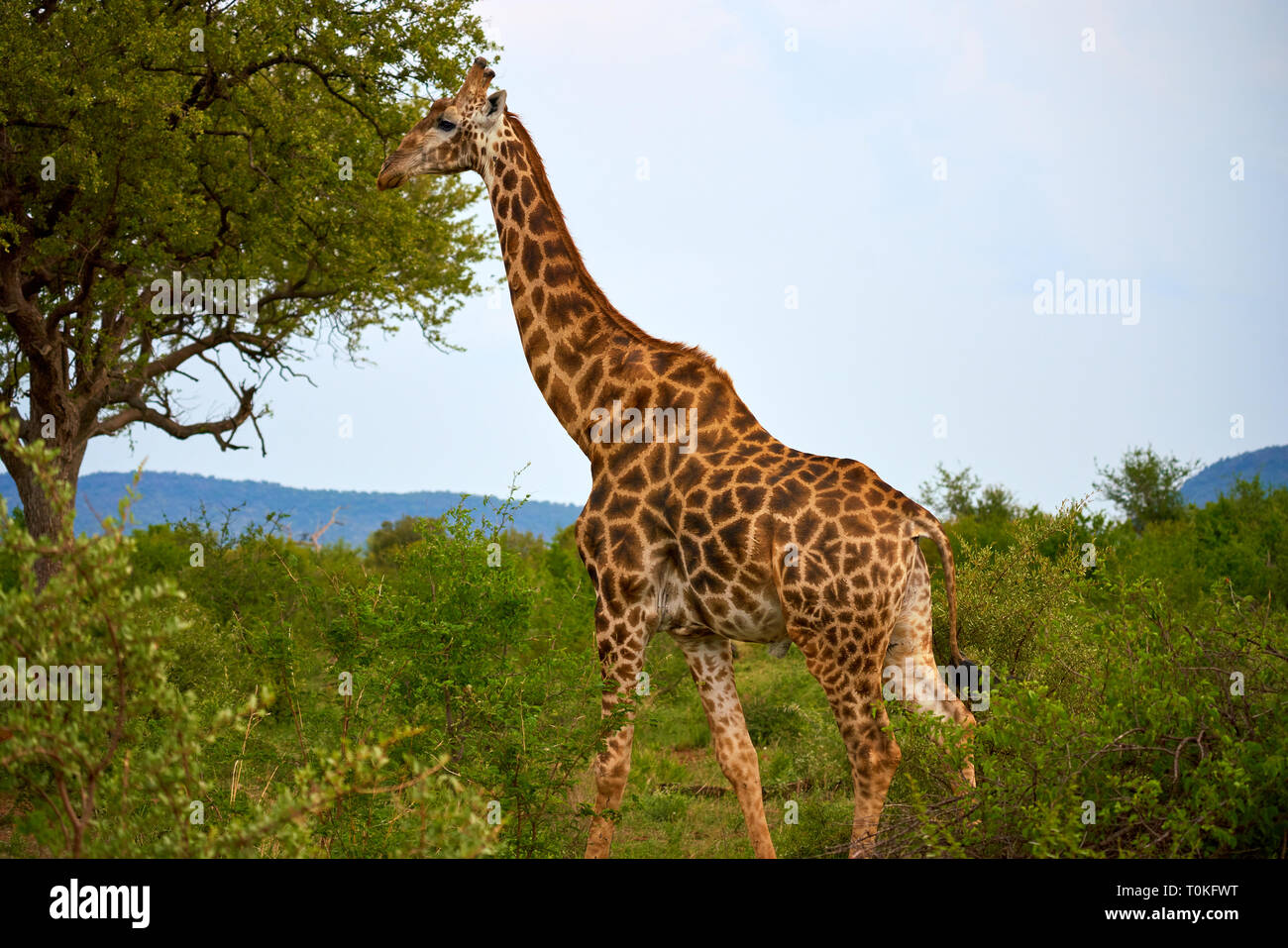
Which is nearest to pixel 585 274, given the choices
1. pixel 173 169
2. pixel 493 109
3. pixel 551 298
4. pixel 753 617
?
pixel 551 298

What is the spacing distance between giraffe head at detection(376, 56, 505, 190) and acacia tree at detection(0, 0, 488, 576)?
346 inches

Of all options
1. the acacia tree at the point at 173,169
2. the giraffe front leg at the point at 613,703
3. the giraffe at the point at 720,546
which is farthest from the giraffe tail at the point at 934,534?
the acacia tree at the point at 173,169

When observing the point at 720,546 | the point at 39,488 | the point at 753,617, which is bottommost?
the point at 753,617

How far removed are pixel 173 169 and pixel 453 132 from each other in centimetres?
987

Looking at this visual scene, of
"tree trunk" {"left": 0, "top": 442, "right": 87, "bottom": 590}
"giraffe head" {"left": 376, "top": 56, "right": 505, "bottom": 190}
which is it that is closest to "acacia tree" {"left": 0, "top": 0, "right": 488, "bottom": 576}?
"tree trunk" {"left": 0, "top": 442, "right": 87, "bottom": 590}

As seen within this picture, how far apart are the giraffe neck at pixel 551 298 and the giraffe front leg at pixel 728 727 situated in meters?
1.54

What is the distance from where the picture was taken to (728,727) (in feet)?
23.2

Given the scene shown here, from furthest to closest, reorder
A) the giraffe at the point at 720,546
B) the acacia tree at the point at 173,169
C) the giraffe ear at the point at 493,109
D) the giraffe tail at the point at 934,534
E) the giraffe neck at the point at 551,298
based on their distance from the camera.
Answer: the acacia tree at the point at 173,169
the giraffe ear at the point at 493,109
the giraffe neck at the point at 551,298
the giraffe tail at the point at 934,534
the giraffe at the point at 720,546

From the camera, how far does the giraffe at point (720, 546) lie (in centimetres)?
644

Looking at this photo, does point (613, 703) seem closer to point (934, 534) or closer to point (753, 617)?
point (753, 617)

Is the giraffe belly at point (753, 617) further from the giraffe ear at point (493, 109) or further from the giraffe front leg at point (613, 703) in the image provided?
the giraffe ear at point (493, 109)

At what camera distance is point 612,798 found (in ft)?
22.6

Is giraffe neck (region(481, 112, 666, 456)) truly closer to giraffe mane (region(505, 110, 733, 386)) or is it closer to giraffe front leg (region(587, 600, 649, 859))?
giraffe mane (region(505, 110, 733, 386))
